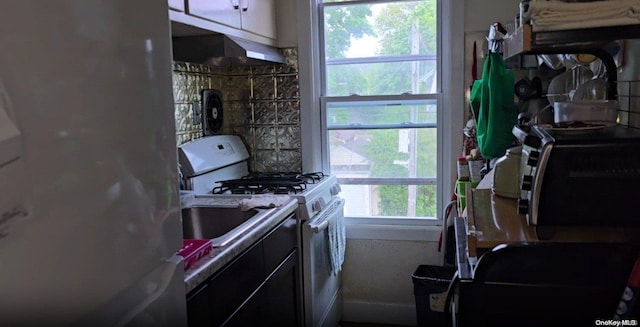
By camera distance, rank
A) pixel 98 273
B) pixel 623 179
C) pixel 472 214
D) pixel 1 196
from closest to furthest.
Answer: pixel 1 196 < pixel 98 273 < pixel 623 179 < pixel 472 214

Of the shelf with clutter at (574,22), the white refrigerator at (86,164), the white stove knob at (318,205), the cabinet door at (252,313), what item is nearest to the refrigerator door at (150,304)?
the white refrigerator at (86,164)

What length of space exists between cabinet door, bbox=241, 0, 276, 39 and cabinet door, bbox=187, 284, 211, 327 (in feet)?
4.78

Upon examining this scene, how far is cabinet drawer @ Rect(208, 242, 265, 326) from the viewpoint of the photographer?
1504 millimetres

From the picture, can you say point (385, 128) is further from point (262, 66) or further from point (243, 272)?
point (243, 272)

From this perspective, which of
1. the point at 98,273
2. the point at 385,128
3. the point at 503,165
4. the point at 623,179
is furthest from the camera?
the point at 385,128

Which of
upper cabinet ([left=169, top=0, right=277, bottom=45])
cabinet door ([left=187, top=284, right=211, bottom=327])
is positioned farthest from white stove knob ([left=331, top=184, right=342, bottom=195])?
cabinet door ([left=187, top=284, right=211, bottom=327])

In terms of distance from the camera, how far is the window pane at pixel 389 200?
295 centimetres

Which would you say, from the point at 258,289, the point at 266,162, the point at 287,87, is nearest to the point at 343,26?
the point at 287,87

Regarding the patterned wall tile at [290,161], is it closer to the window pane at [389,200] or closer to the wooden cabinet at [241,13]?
the window pane at [389,200]

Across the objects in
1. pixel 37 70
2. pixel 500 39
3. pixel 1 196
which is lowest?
pixel 1 196

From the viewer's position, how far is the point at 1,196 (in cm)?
56

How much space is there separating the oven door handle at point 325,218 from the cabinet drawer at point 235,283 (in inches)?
19.5

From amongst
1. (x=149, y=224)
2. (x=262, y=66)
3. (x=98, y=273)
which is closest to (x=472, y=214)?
(x=149, y=224)

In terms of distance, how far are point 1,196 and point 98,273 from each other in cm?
22
